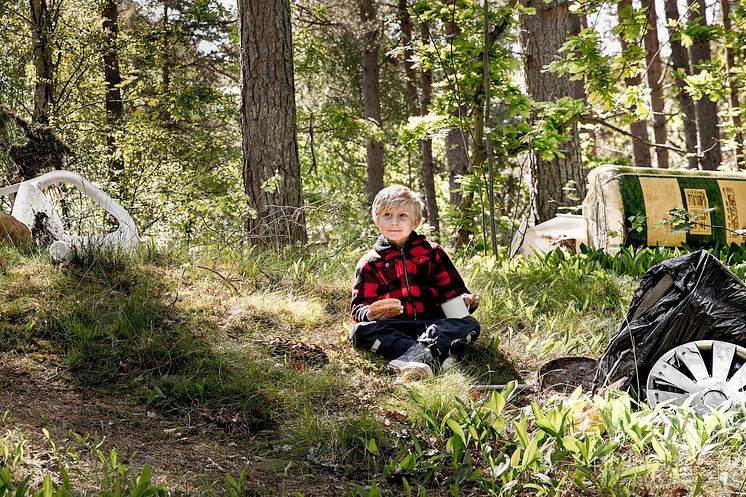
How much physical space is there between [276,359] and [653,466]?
2144 millimetres

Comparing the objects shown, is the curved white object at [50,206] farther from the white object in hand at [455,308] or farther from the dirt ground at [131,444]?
the white object in hand at [455,308]

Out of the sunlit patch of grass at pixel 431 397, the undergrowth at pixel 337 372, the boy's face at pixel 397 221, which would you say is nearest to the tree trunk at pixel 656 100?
the undergrowth at pixel 337 372

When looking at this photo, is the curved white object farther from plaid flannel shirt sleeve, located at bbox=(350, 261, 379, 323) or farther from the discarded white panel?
the discarded white panel

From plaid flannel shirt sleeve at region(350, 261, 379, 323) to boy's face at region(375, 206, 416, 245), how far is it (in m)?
0.27

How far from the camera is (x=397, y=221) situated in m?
4.40

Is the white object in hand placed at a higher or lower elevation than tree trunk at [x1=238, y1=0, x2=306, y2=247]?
lower

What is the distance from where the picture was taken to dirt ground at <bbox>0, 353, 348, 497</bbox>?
269 cm

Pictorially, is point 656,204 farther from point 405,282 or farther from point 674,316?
point 674,316

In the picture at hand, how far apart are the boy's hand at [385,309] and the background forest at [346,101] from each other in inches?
81.9

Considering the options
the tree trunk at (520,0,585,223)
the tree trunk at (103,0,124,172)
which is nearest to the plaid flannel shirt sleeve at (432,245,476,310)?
the tree trunk at (520,0,585,223)

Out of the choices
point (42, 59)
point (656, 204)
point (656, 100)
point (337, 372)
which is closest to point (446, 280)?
point (337, 372)

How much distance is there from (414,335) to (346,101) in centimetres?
1298

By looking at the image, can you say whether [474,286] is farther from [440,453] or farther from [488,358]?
[440,453]

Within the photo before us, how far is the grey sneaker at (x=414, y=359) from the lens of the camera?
12.8 ft
